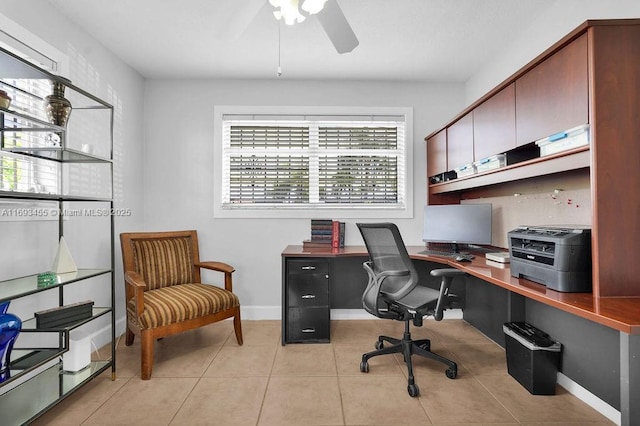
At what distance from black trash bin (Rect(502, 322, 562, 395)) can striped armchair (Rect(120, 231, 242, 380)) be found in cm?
217

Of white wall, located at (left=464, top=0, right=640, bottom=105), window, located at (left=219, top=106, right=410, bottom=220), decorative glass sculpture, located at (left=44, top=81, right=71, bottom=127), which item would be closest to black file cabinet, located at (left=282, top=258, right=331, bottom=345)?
window, located at (left=219, top=106, right=410, bottom=220)

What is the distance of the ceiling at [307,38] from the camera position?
94.6 inches

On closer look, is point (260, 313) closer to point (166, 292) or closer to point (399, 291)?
point (166, 292)

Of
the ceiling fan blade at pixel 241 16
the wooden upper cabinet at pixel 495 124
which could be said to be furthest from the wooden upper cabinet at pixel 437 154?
the ceiling fan blade at pixel 241 16

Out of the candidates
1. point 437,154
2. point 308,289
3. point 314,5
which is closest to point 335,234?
point 308,289

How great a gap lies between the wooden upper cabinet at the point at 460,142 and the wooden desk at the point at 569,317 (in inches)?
33.2

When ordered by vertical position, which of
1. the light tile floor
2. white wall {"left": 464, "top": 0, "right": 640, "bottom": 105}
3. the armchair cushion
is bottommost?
the light tile floor

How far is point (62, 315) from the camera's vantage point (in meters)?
2.00

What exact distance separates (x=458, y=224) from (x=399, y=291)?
111 cm

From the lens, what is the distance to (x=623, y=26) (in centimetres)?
152

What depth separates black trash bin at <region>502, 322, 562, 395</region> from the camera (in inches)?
83.7

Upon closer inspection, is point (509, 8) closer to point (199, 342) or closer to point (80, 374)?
point (199, 342)

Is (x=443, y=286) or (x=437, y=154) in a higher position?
(x=437, y=154)

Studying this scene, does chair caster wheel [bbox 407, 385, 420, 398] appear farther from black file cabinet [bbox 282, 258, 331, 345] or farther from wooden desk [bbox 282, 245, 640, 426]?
black file cabinet [bbox 282, 258, 331, 345]
